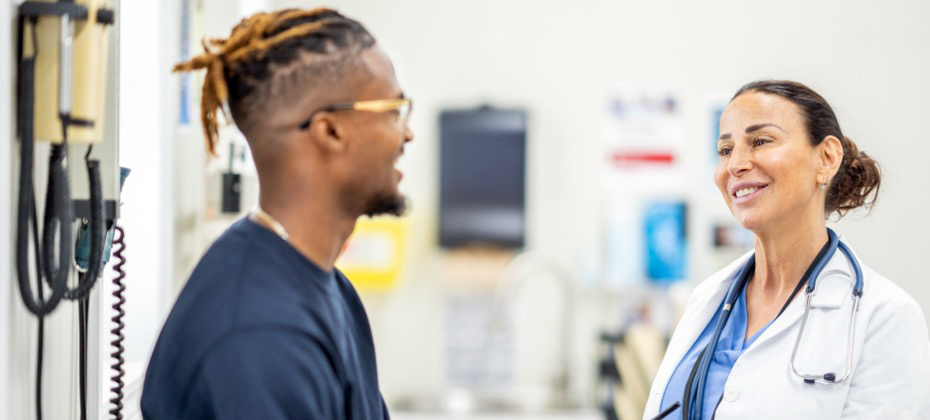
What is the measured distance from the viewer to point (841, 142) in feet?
5.23

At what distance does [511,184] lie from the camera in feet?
11.5

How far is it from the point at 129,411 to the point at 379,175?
1089mm

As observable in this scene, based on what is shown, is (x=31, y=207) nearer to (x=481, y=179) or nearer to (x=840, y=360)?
(x=840, y=360)

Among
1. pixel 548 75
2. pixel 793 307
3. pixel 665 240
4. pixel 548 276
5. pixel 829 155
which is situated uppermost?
pixel 548 75

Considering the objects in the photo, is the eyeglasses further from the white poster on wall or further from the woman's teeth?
the white poster on wall

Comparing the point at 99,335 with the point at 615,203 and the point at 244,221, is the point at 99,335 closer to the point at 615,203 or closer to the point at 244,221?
the point at 244,221

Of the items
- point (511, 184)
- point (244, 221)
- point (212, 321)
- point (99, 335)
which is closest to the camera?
point (212, 321)

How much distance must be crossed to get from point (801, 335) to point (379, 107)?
2.81 ft

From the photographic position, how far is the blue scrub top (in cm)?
153

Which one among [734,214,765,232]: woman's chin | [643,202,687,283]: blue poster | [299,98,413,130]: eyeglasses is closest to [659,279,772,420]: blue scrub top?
[734,214,765,232]: woman's chin

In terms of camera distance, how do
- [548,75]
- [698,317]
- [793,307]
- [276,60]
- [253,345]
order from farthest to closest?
[548,75]
[698,317]
[793,307]
[276,60]
[253,345]

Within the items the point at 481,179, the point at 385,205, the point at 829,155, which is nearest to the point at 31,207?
the point at 385,205

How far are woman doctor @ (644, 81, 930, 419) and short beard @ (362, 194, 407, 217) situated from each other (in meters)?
0.56

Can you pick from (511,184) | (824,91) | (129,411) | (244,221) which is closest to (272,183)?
(244,221)
